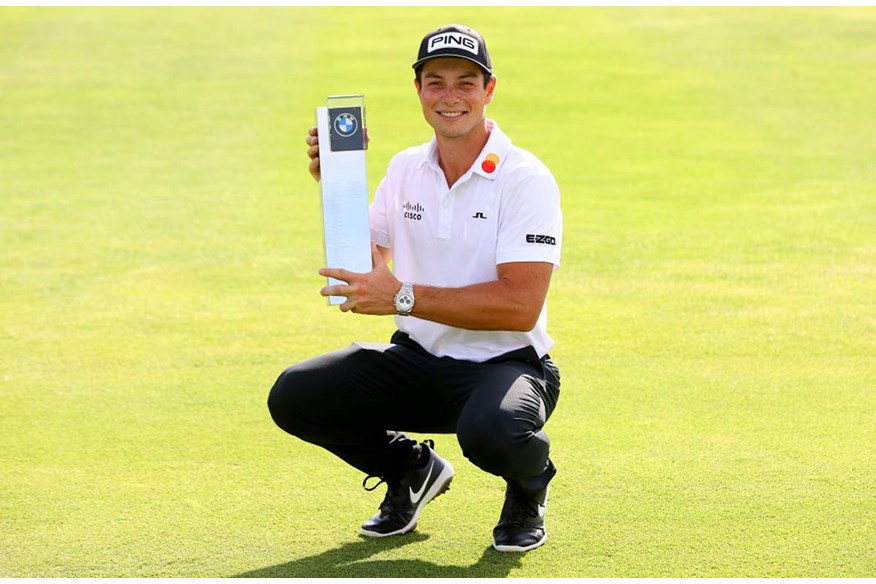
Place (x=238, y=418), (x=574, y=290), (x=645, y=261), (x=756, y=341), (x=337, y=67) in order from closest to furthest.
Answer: (x=238, y=418) → (x=756, y=341) → (x=574, y=290) → (x=645, y=261) → (x=337, y=67)

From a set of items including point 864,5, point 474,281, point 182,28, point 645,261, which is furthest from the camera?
point 864,5

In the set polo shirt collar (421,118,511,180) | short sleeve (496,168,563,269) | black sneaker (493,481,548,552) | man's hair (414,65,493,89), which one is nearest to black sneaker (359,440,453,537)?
black sneaker (493,481,548,552)

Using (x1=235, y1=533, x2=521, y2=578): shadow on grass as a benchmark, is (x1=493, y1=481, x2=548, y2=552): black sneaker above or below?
above

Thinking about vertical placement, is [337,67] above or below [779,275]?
above

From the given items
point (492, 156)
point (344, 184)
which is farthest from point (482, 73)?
point (344, 184)

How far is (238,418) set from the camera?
225 inches

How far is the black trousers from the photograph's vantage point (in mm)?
4414

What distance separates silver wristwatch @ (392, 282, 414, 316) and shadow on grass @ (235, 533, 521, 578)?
2.59ft

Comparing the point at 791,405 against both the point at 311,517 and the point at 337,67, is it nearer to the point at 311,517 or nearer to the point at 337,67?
the point at 311,517

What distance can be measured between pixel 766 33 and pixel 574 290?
37.7ft

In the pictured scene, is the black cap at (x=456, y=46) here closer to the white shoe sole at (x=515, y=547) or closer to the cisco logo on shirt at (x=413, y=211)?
the cisco logo on shirt at (x=413, y=211)

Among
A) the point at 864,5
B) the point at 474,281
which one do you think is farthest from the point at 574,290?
the point at 864,5

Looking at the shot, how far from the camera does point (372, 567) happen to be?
4.21 metres

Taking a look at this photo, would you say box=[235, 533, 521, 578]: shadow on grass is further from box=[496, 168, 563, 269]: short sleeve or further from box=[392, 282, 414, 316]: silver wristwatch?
box=[496, 168, 563, 269]: short sleeve
